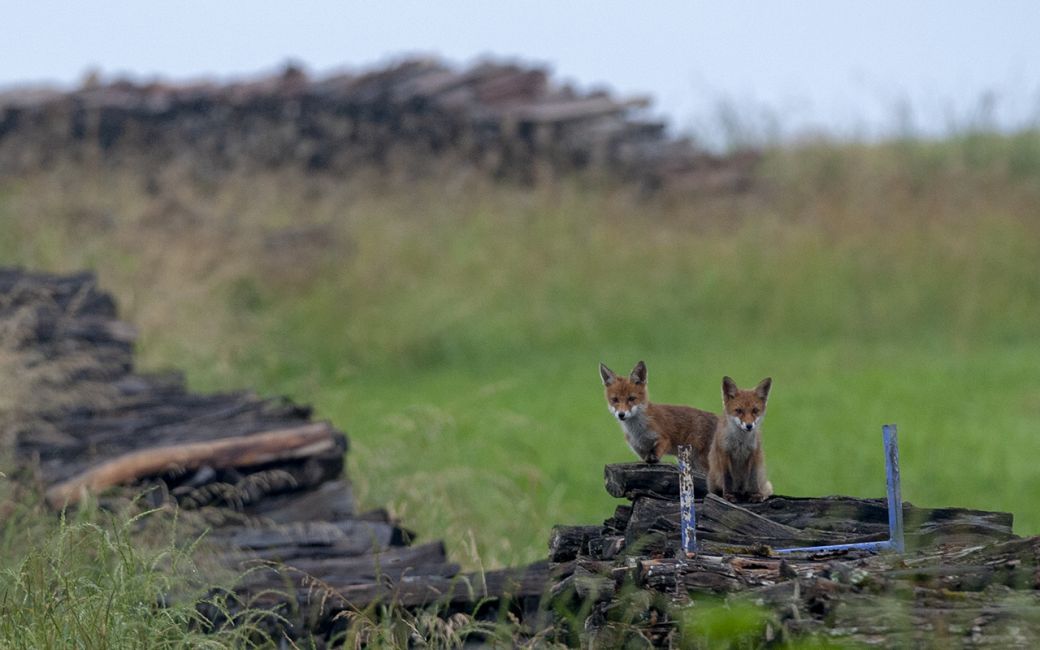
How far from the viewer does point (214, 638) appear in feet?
15.0

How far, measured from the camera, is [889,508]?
144 inches

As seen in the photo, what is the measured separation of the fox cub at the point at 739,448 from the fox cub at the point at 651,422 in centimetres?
12

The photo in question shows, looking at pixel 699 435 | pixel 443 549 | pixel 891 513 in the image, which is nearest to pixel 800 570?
pixel 891 513

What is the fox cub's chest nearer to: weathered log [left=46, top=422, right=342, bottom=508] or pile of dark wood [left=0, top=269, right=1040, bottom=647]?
pile of dark wood [left=0, top=269, right=1040, bottom=647]

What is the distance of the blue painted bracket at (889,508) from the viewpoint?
3344 millimetres

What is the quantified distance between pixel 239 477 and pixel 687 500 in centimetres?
381

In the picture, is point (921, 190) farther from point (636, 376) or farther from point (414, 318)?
point (636, 376)

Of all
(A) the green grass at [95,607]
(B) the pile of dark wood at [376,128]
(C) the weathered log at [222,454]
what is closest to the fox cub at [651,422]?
(A) the green grass at [95,607]

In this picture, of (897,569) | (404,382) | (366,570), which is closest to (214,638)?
(366,570)

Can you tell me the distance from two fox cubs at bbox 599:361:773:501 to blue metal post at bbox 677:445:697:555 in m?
0.14

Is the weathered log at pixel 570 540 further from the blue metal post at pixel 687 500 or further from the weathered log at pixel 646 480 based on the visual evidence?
the blue metal post at pixel 687 500

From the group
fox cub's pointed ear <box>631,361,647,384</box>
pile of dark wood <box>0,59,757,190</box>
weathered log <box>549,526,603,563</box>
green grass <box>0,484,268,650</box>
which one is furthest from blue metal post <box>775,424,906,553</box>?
pile of dark wood <box>0,59,757,190</box>

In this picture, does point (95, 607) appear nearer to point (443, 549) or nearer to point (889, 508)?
point (443, 549)

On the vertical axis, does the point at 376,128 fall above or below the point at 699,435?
above
